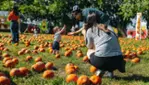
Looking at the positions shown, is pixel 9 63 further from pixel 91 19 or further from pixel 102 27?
pixel 102 27

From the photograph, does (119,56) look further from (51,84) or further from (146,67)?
(146,67)

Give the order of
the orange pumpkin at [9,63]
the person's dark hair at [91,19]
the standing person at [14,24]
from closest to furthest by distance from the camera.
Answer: the person's dark hair at [91,19] < the orange pumpkin at [9,63] < the standing person at [14,24]

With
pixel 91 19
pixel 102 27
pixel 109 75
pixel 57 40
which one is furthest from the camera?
pixel 57 40

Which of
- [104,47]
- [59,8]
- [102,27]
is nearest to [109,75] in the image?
[104,47]

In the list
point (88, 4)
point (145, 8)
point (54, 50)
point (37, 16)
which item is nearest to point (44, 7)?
point (37, 16)

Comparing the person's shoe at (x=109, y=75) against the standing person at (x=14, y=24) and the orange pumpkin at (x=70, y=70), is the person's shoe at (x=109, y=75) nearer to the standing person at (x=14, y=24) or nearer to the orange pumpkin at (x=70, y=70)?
the orange pumpkin at (x=70, y=70)

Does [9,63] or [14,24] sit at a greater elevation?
[9,63]

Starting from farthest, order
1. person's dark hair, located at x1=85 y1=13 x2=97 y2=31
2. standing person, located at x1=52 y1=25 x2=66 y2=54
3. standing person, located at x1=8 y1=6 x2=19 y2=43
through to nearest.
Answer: standing person, located at x1=8 y1=6 x2=19 y2=43 → standing person, located at x1=52 y1=25 x2=66 y2=54 → person's dark hair, located at x1=85 y1=13 x2=97 y2=31

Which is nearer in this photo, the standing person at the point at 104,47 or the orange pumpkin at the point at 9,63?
the standing person at the point at 104,47

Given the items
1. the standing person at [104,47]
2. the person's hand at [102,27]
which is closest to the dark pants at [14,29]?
the standing person at [104,47]

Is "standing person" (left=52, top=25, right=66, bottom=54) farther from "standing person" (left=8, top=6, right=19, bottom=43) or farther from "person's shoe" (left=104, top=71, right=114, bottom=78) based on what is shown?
"person's shoe" (left=104, top=71, right=114, bottom=78)

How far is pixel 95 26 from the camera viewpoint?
261 inches

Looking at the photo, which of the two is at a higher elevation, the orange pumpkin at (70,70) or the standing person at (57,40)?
the orange pumpkin at (70,70)

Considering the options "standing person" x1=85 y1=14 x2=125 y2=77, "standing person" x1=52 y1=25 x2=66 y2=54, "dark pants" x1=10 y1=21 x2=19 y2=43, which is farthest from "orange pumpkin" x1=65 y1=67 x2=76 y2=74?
"dark pants" x1=10 y1=21 x2=19 y2=43
